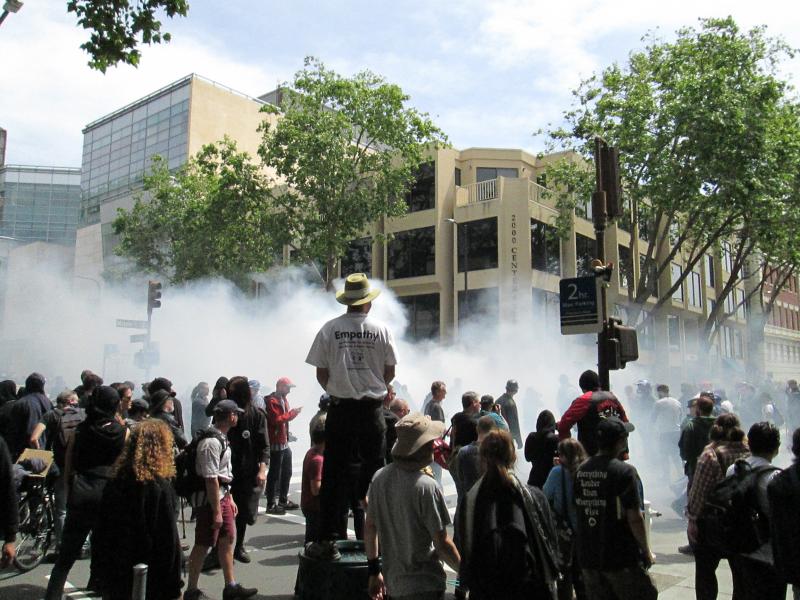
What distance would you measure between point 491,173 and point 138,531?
3027cm

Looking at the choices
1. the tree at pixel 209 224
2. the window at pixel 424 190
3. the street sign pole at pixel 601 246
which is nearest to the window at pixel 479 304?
the window at pixel 424 190

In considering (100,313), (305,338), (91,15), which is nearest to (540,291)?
(305,338)

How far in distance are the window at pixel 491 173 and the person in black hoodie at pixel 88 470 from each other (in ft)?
93.8

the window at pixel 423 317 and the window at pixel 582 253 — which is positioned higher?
the window at pixel 582 253

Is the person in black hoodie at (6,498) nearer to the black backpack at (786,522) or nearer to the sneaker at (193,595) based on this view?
the sneaker at (193,595)

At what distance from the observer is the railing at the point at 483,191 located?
102ft

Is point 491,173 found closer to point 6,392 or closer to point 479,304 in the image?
point 479,304

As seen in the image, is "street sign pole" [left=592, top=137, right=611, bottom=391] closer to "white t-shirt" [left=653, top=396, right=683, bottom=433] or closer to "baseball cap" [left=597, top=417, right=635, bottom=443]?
"baseball cap" [left=597, top=417, right=635, bottom=443]

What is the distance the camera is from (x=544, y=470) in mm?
6375

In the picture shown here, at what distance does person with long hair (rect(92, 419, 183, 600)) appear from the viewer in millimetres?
3865

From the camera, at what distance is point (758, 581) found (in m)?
3.98

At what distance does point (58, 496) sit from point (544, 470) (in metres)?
4.75

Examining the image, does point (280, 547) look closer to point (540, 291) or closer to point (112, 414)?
point (112, 414)

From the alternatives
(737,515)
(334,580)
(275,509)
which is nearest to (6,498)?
(334,580)
